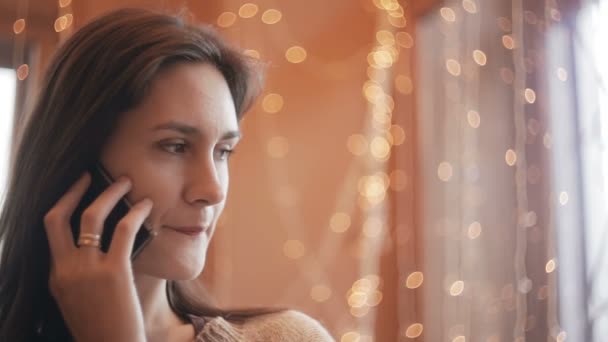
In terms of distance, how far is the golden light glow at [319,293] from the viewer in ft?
5.14

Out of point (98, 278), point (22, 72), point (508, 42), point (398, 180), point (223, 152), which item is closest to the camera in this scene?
point (98, 278)

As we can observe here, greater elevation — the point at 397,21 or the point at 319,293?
the point at 397,21

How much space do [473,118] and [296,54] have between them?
1.39ft

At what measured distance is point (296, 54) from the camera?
5.21 ft

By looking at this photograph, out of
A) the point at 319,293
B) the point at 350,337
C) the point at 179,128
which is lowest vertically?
the point at 350,337

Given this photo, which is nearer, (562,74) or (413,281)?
(562,74)

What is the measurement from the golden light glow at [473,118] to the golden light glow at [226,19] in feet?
1.84

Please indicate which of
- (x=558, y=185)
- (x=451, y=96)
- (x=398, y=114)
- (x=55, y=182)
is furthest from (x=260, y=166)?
(x=55, y=182)

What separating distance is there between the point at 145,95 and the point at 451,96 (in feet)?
3.00

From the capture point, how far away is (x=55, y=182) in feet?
2.77

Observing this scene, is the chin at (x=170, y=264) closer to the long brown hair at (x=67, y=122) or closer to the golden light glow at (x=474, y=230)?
the long brown hair at (x=67, y=122)

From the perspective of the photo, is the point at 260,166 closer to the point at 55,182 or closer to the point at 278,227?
the point at 278,227

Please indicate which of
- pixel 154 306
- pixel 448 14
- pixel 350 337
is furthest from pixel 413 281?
pixel 154 306

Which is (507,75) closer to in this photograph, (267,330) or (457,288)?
(457,288)
